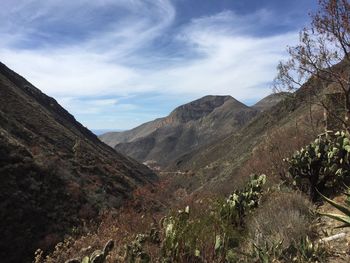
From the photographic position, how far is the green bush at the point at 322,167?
26.9ft

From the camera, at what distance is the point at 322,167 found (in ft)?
28.1

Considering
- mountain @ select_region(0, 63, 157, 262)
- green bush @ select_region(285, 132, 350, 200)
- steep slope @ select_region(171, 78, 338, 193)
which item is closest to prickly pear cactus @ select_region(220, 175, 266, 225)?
green bush @ select_region(285, 132, 350, 200)

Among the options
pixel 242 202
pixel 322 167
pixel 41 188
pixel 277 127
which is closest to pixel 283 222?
pixel 242 202

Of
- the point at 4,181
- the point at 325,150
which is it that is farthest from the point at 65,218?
the point at 325,150

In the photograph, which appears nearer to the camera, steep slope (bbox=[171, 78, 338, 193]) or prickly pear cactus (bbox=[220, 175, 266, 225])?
prickly pear cactus (bbox=[220, 175, 266, 225])

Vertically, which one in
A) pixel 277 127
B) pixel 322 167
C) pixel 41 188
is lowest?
pixel 41 188

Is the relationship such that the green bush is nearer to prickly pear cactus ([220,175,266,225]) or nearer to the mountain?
prickly pear cactus ([220,175,266,225])

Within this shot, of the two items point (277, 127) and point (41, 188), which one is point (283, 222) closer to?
point (41, 188)

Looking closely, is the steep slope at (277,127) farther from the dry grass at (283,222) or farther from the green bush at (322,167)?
the dry grass at (283,222)

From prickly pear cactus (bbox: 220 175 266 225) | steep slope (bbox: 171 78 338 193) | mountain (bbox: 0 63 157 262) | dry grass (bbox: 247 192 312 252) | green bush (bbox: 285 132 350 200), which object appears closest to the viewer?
dry grass (bbox: 247 192 312 252)

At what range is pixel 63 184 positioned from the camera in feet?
85.6

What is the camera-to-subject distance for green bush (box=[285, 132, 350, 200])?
8195mm

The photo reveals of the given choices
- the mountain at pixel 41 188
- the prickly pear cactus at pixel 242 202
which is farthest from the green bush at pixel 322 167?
the mountain at pixel 41 188

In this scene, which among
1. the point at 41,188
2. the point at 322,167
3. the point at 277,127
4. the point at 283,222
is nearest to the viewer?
the point at 283,222
